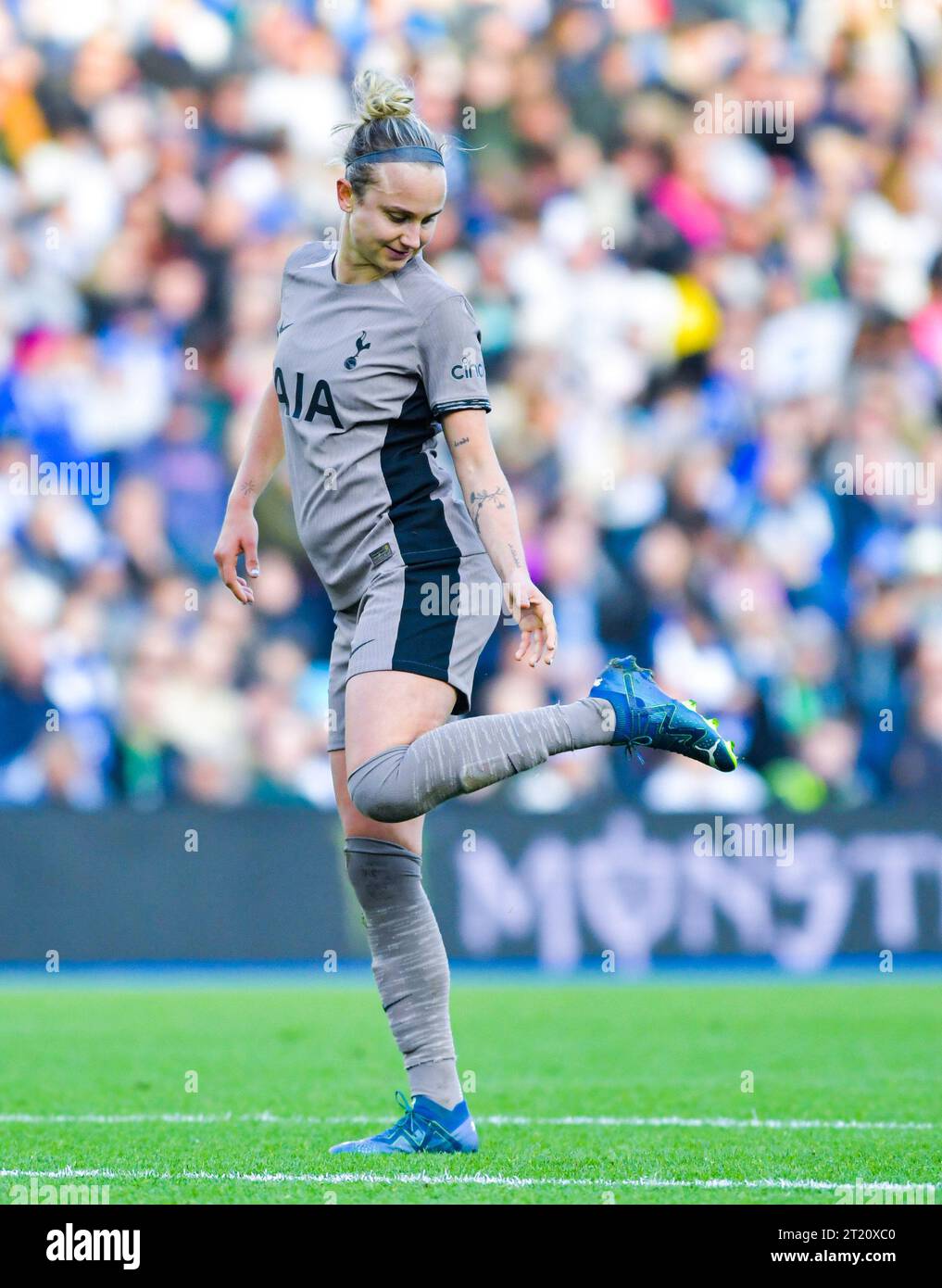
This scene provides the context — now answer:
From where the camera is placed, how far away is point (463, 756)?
153 inches

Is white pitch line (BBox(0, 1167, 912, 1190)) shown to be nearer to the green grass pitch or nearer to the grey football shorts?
the green grass pitch

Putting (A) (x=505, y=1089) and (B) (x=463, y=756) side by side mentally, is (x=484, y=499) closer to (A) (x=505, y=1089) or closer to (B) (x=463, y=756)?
(B) (x=463, y=756)

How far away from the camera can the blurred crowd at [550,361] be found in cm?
977

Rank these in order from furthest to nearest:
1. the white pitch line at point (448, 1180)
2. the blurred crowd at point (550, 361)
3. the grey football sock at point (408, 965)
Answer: the blurred crowd at point (550, 361) → the grey football sock at point (408, 965) → the white pitch line at point (448, 1180)

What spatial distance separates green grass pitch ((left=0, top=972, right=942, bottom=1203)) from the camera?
12.4ft

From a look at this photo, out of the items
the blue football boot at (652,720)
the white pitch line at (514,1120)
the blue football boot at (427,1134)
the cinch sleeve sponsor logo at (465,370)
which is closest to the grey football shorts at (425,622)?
the blue football boot at (652,720)

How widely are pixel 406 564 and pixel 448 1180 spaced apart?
4.08 ft

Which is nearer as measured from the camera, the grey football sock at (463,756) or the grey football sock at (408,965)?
the grey football sock at (463,756)

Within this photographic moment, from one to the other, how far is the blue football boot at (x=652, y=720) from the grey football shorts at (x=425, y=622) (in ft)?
0.93

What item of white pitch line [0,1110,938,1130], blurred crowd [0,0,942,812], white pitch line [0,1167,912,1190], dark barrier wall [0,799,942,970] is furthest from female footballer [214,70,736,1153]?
blurred crowd [0,0,942,812]

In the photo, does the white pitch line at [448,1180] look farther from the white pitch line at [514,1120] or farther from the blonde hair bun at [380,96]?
the blonde hair bun at [380,96]

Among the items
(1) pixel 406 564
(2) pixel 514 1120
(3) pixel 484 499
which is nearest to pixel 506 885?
(2) pixel 514 1120

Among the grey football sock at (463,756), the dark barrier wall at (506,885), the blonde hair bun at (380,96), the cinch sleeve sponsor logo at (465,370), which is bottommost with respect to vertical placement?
the dark barrier wall at (506,885)
